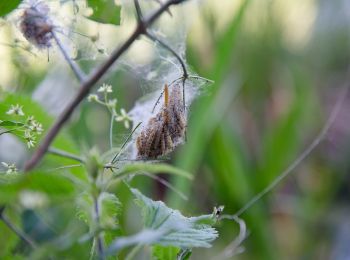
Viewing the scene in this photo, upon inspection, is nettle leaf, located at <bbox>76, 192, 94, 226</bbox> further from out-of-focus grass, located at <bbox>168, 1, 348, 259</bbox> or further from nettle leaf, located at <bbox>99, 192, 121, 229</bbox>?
out-of-focus grass, located at <bbox>168, 1, 348, 259</bbox>

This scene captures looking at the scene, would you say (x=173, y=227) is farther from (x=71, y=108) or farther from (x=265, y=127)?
(x=265, y=127)

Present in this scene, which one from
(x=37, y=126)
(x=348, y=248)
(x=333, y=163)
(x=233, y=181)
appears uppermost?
(x=333, y=163)

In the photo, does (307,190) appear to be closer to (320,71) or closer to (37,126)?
(320,71)

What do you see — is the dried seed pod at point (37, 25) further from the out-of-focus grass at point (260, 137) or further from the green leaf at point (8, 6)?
the out-of-focus grass at point (260, 137)

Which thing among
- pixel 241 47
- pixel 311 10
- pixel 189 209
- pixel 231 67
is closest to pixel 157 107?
pixel 189 209

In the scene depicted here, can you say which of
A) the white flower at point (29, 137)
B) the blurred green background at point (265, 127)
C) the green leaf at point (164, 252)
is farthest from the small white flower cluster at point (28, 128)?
the blurred green background at point (265, 127)

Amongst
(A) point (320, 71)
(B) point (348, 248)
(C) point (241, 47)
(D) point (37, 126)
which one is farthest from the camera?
(A) point (320, 71)
